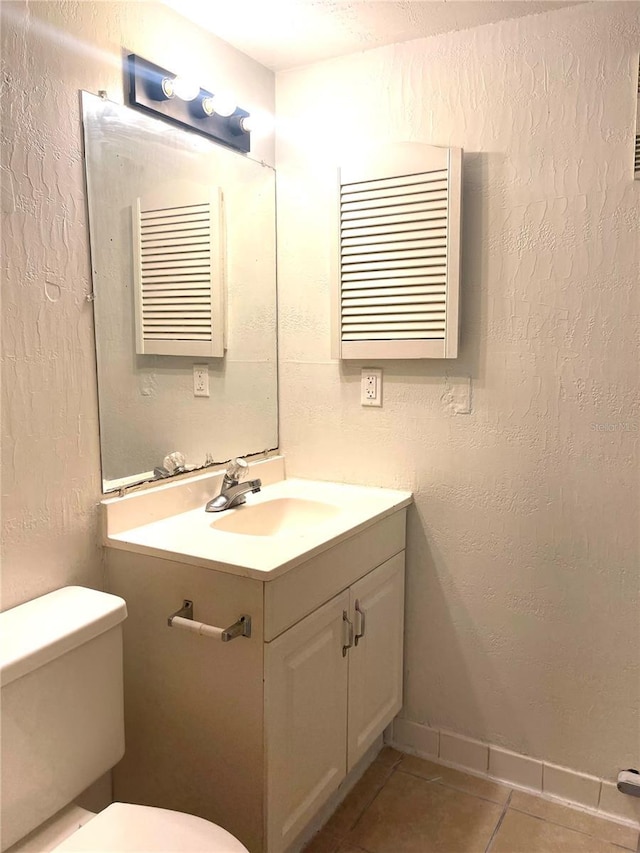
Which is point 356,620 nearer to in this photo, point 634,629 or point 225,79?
point 634,629

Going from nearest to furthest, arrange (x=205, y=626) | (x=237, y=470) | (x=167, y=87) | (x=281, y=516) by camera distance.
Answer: (x=205, y=626)
(x=167, y=87)
(x=237, y=470)
(x=281, y=516)

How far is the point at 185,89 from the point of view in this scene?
1723 mm

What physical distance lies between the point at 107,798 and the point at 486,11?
227cm

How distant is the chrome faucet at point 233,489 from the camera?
182 centimetres

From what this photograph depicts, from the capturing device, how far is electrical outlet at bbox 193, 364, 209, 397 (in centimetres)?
191

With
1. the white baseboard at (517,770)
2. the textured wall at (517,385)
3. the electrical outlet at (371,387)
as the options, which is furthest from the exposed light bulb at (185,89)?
the white baseboard at (517,770)

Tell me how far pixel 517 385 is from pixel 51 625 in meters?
1.33

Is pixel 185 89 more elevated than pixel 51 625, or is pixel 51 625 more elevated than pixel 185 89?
pixel 185 89

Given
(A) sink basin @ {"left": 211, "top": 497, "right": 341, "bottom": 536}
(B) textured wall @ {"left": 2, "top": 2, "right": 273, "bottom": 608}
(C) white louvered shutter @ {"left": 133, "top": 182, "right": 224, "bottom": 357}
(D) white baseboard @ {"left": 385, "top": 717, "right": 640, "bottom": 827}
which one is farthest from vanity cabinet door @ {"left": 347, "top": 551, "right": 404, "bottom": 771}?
(C) white louvered shutter @ {"left": 133, "top": 182, "right": 224, "bottom": 357}

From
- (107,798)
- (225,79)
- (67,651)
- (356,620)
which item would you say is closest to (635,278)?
(356,620)

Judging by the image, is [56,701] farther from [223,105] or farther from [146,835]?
[223,105]

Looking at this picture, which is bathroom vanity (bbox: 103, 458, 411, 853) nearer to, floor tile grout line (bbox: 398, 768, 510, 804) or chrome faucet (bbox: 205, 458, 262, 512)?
chrome faucet (bbox: 205, 458, 262, 512)

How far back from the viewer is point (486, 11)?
1.72 meters

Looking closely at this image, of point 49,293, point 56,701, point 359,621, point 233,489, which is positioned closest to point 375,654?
point 359,621
